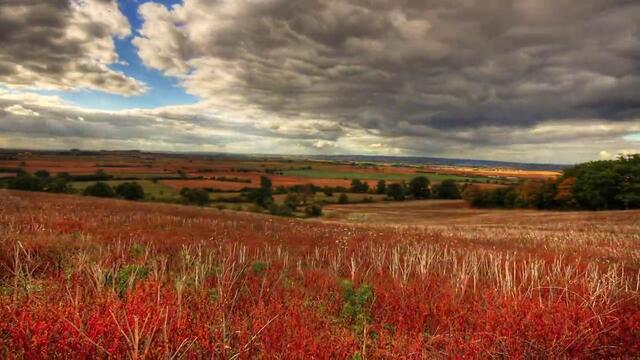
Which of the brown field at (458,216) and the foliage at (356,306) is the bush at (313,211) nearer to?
the brown field at (458,216)

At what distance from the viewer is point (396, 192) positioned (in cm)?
11862

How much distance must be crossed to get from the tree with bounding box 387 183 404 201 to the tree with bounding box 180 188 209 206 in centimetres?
5573

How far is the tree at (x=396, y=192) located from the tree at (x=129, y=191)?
70749 millimetres

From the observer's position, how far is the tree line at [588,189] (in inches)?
3108

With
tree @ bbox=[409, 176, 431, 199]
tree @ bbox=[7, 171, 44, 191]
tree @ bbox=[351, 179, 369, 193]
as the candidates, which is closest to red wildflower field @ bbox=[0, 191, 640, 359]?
tree @ bbox=[7, 171, 44, 191]

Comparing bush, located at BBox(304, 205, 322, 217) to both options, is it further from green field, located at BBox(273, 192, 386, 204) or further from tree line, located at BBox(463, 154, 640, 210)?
tree line, located at BBox(463, 154, 640, 210)

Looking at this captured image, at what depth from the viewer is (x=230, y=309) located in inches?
242

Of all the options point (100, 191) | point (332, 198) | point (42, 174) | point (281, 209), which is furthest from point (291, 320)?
point (42, 174)

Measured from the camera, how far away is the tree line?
7894 cm

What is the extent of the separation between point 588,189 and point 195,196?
87592 millimetres

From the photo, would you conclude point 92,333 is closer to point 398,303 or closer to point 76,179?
point 398,303

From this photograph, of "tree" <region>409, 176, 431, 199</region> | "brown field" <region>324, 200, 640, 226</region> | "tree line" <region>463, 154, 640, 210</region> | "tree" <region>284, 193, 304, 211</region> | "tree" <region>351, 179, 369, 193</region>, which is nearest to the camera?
"brown field" <region>324, 200, 640, 226</region>

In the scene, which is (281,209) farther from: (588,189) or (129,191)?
(588,189)

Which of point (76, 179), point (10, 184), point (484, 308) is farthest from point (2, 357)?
point (76, 179)
